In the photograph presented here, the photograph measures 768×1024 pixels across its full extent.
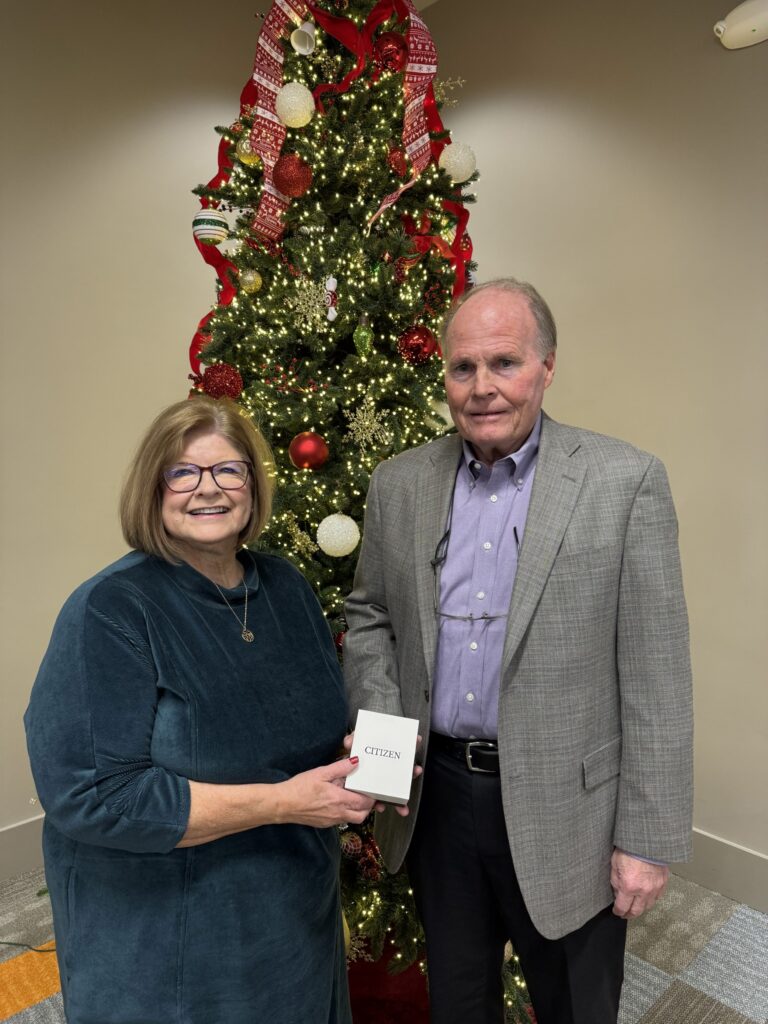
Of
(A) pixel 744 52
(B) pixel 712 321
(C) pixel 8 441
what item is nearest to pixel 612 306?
(B) pixel 712 321

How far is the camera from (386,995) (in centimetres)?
207

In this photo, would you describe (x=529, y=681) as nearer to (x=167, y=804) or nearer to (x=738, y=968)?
(x=167, y=804)

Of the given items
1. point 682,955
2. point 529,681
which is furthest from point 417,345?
point 682,955

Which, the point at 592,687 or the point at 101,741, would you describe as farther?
the point at 592,687

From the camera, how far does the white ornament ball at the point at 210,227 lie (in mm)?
2164

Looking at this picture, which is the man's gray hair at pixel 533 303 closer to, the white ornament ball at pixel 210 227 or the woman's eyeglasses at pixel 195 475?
the woman's eyeglasses at pixel 195 475

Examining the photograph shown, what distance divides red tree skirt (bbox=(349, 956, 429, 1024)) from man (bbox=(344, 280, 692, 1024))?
612 mm

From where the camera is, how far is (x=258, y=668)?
1246 mm

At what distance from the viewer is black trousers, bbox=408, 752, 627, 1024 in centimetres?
133

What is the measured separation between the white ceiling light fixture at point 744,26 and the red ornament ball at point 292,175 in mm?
1590

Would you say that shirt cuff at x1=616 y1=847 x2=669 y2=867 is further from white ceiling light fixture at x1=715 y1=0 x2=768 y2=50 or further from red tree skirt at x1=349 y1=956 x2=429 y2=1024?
white ceiling light fixture at x1=715 y1=0 x2=768 y2=50

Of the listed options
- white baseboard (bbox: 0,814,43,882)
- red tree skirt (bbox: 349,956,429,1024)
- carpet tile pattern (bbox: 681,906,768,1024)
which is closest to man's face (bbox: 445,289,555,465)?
red tree skirt (bbox: 349,956,429,1024)

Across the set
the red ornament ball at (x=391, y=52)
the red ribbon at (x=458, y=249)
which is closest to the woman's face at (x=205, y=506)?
the red ribbon at (x=458, y=249)

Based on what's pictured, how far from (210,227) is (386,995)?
7.79 feet
